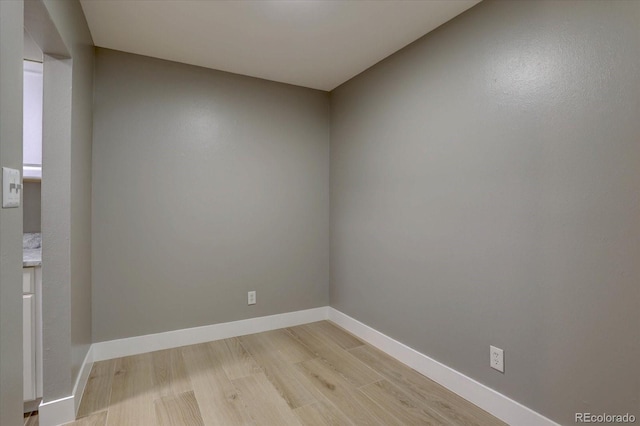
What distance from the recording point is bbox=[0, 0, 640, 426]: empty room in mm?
1412

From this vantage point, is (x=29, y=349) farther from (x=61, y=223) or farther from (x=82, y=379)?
(x=61, y=223)

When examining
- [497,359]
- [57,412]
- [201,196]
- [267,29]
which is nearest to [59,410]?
[57,412]

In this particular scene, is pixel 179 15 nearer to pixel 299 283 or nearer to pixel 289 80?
pixel 289 80

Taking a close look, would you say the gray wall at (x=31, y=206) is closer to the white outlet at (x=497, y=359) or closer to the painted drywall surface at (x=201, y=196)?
the painted drywall surface at (x=201, y=196)

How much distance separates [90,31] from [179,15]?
0.71m

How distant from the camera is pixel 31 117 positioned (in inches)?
Answer: 82.5

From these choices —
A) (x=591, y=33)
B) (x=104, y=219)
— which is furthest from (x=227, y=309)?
(x=591, y=33)

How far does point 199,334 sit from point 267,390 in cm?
99

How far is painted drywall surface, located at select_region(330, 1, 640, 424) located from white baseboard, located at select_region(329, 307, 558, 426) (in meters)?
0.05
